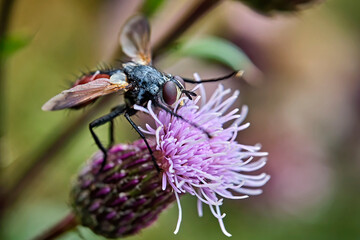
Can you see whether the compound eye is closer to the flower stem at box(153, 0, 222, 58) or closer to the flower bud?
the flower bud

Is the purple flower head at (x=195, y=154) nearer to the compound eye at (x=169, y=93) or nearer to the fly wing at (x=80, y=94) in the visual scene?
the compound eye at (x=169, y=93)

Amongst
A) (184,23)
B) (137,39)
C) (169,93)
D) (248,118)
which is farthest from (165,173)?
(248,118)

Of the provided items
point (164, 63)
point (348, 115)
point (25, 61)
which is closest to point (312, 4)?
point (164, 63)

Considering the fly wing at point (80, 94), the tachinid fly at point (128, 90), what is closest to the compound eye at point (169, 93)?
the tachinid fly at point (128, 90)

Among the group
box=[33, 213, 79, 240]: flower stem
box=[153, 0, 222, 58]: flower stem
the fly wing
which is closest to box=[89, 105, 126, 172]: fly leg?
the fly wing

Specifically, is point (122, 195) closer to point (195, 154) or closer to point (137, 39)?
point (195, 154)
